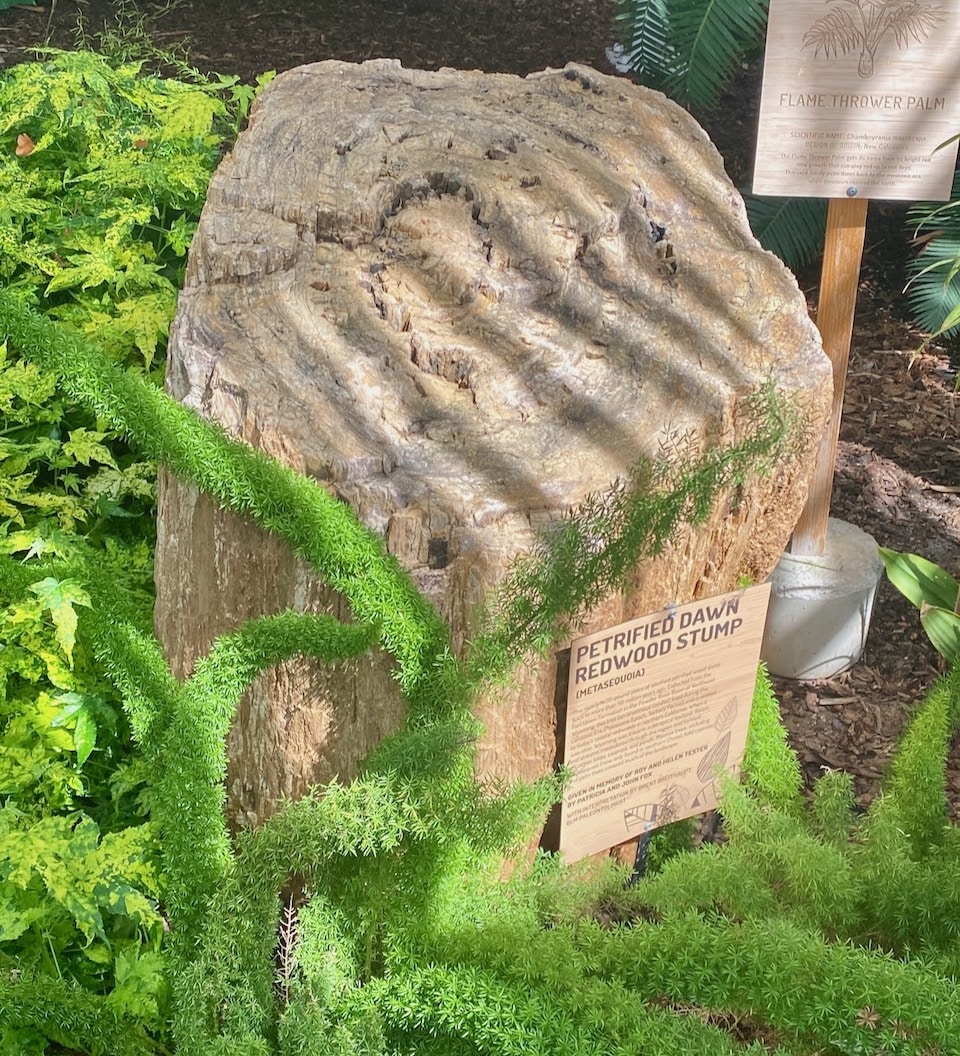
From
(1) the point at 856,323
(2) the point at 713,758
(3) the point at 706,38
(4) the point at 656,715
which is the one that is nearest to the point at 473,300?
(4) the point at 656,715

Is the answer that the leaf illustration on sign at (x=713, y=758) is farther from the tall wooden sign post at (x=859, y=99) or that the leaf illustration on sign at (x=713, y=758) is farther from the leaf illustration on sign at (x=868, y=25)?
the leaf illustration on sign at (x=868, y=25)

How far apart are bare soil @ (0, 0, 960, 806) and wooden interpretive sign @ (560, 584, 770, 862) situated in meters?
0.64

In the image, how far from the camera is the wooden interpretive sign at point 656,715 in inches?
53.9

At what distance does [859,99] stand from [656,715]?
3.61ft

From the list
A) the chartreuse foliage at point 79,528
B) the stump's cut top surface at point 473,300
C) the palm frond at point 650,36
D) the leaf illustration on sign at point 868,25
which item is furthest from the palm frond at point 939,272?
the chartreuse foliage at point 79,528

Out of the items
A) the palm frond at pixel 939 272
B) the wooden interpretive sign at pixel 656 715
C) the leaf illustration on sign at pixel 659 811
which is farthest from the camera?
the palm frond at pixel 939 272

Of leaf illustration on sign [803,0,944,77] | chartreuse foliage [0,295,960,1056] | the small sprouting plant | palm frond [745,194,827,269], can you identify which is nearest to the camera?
chartreuse foliage [0,295,960,1056]

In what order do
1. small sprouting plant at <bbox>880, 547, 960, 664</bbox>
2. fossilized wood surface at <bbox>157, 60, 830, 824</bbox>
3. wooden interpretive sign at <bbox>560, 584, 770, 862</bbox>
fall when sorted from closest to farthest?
fossilized wood surface at <bbox>157, 60, 830, 824</bbox>, wooden interpretive sign at <bbox>560, 584, 770, 862</bbox>, small sprouting plant at <bbox>880, 547, 960, 664</bbox>

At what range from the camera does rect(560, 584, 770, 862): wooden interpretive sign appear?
4.49 ft

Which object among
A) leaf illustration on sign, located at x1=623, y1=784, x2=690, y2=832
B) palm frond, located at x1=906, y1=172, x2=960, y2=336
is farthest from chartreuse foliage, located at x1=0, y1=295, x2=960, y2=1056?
palm frond, located at x1=906, y1=172, x2=960, y2=336

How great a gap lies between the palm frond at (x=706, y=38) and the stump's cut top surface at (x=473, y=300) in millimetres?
1197

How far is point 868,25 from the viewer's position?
5.93ft

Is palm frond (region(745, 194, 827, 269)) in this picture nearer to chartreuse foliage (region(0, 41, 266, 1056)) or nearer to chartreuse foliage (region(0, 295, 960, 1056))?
chartreuse foliage (region(0, 41, 266, 1056))

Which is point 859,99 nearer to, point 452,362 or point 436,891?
point 452,362
